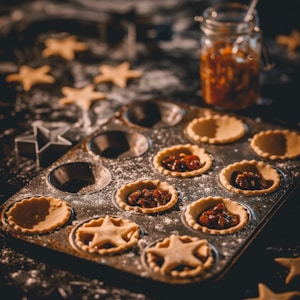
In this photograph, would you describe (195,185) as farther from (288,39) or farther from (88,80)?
(288,39)

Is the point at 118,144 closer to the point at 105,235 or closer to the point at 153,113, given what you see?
the point at 153,113

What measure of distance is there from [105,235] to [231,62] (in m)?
1.24

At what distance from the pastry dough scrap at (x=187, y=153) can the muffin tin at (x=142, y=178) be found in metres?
0.02

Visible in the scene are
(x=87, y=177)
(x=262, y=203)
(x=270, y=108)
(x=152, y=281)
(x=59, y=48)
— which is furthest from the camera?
(x=59, y=48)

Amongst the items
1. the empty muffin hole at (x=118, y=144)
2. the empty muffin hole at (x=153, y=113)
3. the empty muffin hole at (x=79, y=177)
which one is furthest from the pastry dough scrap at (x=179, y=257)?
the empty muffin hole at (x=153, y=113)

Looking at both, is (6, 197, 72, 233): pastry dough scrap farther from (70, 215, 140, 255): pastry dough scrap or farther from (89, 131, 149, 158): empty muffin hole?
(89, 131, 149, 158): empty muffin hole

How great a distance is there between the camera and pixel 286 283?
6.03 feet

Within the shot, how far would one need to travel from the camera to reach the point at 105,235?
6.48 feet

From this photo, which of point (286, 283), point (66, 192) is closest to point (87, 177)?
point (66, 192)

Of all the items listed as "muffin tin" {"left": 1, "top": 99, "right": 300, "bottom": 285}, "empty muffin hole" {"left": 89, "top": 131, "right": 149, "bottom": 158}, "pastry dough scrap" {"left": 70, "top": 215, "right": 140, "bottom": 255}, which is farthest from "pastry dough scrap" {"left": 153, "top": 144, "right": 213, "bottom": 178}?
"pastry dough scrap" {"left": 70, "top": 215, "right": 140, "bottom": 255}

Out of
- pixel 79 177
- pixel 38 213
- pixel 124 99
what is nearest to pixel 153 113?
pixel 124 99

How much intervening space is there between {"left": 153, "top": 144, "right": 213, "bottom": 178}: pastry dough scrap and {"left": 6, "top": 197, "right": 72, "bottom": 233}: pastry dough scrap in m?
0.49

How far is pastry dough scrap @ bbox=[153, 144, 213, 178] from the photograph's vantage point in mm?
2324

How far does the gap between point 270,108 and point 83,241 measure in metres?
1.46
